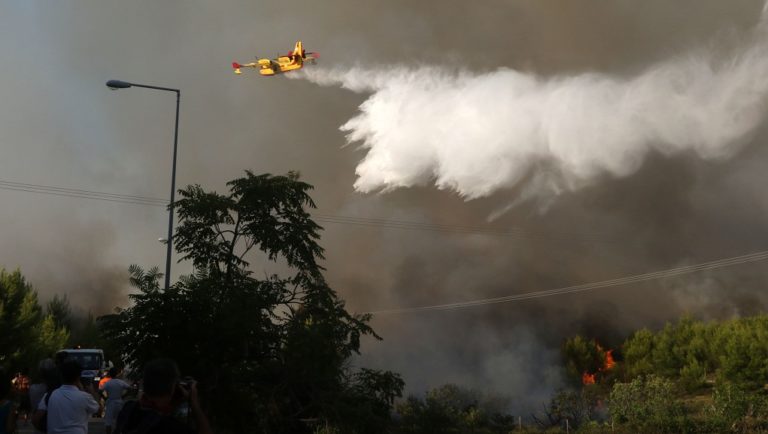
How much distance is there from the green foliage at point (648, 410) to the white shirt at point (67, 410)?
19.0m

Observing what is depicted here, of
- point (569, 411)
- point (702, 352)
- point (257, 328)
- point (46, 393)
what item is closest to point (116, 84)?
point (257, 328)

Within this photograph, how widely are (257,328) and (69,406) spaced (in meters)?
9.09

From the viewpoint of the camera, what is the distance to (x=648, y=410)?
2333 cm

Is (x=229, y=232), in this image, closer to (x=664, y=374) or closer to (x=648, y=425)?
(x=648, y=425)

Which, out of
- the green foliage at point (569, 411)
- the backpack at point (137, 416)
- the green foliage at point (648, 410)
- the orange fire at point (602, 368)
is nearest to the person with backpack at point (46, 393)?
the backpack at point (137, 416)

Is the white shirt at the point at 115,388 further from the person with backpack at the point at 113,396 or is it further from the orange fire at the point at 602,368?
the orange fire at the point at 602,368

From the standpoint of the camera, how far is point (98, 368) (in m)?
31.6

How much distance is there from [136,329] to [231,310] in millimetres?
1876

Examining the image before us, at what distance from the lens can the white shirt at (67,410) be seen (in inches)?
255

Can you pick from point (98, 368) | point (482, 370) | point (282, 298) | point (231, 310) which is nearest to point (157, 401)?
point (231, 310)

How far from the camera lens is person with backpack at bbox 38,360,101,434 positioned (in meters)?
6.48

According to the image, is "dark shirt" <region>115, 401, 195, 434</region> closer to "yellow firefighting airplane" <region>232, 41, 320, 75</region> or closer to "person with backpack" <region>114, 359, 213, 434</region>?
"person with backpack" <region>114, 359, 213, 434</region>

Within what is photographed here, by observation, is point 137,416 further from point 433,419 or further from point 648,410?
point 648,410

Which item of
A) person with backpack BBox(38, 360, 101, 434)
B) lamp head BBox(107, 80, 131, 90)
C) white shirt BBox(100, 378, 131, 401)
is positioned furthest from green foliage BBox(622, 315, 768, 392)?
person with backpack BBox(38, 360, 101, 434)
